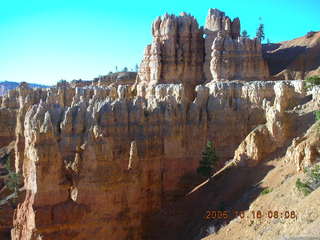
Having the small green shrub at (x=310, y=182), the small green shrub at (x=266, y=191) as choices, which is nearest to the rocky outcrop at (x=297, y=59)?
the small green shrub at (x=266, y=191)

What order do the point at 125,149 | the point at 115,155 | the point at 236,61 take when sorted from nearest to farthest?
the point at 115,155, the point at 125,149, the point at 236,61

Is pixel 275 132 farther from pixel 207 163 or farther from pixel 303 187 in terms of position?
pixel 303 187

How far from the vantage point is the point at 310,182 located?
23969 mm

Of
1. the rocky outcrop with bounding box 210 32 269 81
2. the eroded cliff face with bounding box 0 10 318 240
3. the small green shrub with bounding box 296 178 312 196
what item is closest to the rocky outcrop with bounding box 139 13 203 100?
the rocky outcrop with bounding box 210 32 269 81

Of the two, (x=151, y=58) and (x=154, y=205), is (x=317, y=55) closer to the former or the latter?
(x=151, y=58)

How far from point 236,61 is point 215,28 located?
22.4ft

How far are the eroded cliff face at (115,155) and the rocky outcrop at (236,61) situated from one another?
544 inches

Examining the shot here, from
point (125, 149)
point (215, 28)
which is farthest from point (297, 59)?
point (125, 149)
